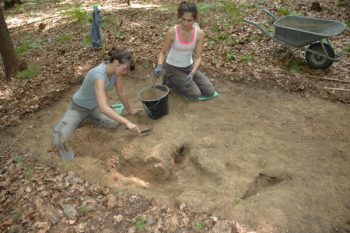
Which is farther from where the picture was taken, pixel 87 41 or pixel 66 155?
pixel 87 41

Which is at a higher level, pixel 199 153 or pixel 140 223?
pixel 199 153

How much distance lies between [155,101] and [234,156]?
55.6 inches

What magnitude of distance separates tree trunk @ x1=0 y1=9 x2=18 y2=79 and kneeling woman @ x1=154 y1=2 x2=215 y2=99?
3.45 meters

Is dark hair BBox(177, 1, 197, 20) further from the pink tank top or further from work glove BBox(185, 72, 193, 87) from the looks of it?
work glove BBox(185, 72, 193, 87)

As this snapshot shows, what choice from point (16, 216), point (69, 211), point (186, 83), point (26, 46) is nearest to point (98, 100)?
point (69, 211)

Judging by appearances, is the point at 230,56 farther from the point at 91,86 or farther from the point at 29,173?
the point at 29,173

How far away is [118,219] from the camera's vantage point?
3.72 m

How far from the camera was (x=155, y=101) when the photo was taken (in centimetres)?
498

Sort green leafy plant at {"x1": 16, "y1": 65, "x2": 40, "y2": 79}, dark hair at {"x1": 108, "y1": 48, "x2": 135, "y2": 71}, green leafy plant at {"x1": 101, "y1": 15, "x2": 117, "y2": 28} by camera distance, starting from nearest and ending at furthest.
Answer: dark hair at {"x1": 108, "y1": 48, "x2": 135, "y2": 71} < green leafy plant at {"x1": 16, "y1": 65, "x2": 40, "y2": 79} < green leafy plant at {"x1": 101, "y1": 15, "x2": 117, "y2": 28}

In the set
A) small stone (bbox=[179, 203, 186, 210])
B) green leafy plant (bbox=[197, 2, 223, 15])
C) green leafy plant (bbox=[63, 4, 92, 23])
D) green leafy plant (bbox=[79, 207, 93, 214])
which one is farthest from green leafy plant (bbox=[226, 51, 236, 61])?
green leafy plant (bbox=[63, 4, 92, 23])

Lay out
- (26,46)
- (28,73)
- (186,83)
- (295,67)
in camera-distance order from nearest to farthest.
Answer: (186,83)
(295,67)
(28,73)
(26,46)

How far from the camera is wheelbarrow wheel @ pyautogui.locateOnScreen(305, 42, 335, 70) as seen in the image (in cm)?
657

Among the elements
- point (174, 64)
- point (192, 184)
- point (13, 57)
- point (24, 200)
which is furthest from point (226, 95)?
point (13, 57)

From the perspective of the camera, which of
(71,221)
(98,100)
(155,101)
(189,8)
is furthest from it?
(155,101)
